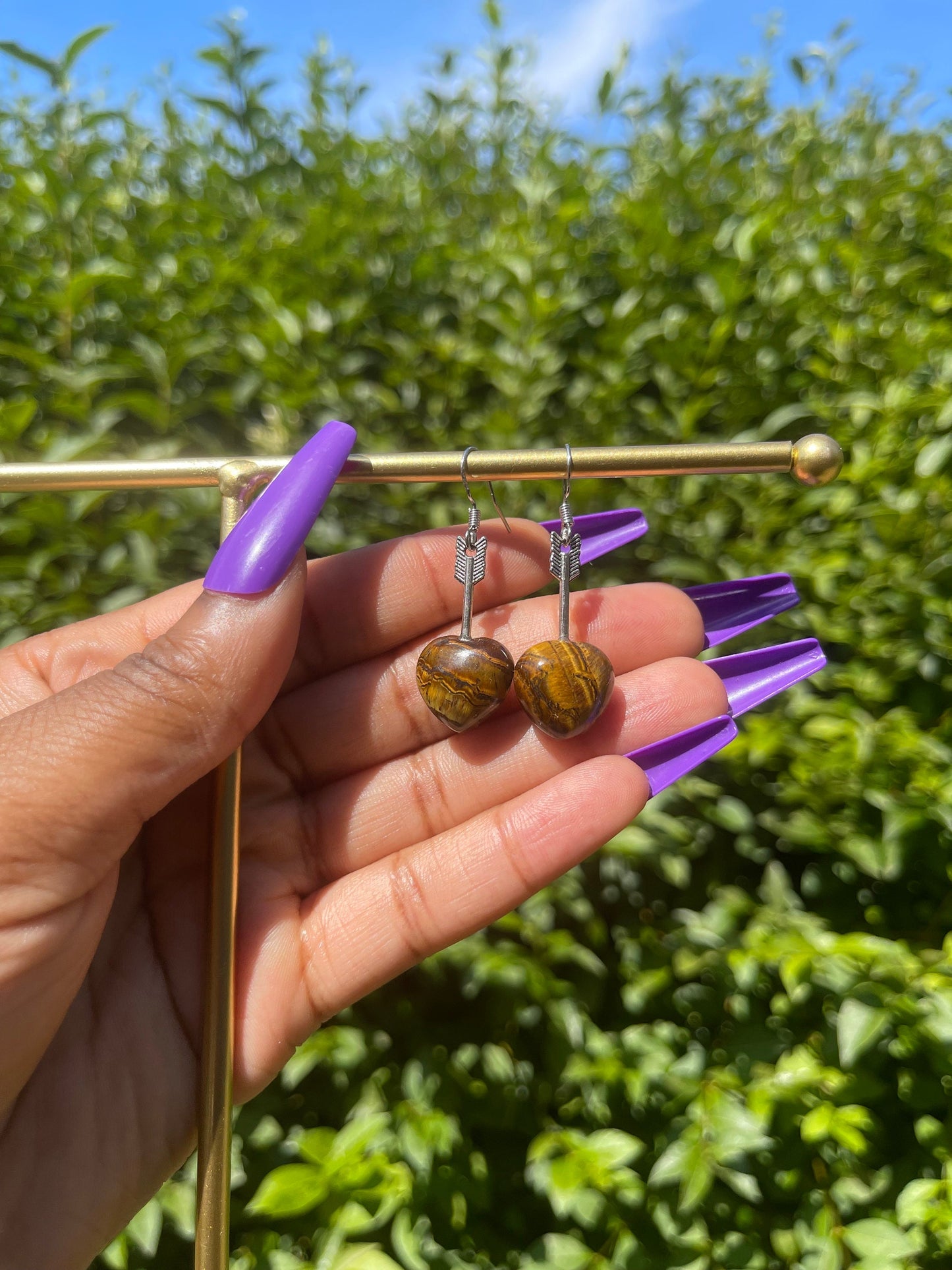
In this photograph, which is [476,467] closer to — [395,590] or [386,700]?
[395,590]

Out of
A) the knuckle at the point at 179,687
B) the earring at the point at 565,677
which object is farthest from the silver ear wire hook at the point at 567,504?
the knuckle at the point at 179,687

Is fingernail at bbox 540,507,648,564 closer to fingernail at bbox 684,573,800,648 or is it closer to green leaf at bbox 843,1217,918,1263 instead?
fingernail at bbox 684,573,800,648

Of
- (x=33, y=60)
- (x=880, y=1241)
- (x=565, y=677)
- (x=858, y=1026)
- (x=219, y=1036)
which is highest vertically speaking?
(x=33, y=60)

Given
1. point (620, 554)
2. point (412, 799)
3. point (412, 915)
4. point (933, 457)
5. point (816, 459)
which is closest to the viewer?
point (816, 459)

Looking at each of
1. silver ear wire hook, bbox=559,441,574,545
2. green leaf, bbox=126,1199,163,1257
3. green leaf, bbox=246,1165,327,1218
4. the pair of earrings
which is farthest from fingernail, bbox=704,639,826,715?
green leaf, bbox=126,1199,163,1257

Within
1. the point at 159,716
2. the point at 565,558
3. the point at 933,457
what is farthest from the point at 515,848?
the point at 933,457

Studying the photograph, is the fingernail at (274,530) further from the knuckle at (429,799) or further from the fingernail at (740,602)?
the fingernail at (740,602)

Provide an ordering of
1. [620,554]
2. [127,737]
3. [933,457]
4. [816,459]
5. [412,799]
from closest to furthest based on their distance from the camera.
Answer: [127,737]
[816,459]
[412,799]
[933,457]
[620,554]
